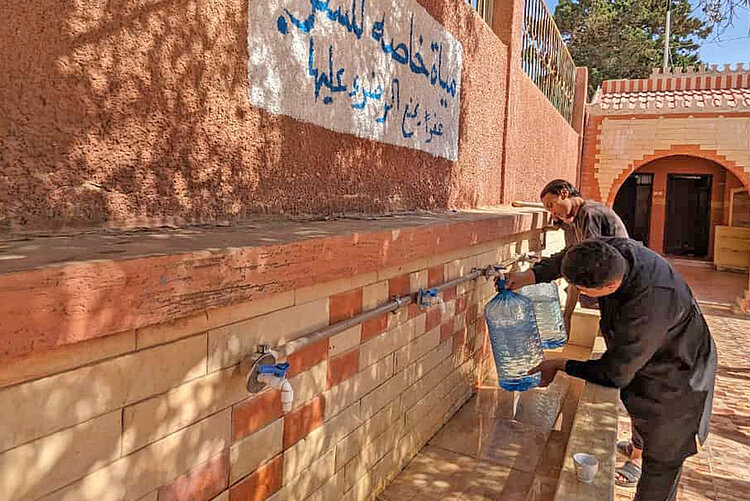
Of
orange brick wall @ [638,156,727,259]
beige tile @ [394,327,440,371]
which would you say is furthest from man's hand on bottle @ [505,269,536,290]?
orange brick wall @ [638,156,727,259]

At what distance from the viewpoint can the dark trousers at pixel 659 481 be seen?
2.93 meters

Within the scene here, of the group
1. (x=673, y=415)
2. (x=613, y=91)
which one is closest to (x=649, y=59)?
(x=613, y=91)

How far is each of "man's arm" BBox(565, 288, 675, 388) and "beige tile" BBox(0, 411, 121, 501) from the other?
224cm

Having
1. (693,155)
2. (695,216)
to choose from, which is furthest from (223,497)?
(695,216)

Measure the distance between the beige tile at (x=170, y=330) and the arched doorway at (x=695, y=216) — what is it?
12.6 metres

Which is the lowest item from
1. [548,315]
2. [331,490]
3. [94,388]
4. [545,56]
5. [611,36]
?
[331,490]

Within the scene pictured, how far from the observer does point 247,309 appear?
185cm

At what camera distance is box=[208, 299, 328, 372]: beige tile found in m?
1.73

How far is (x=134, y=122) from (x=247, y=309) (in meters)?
0.75

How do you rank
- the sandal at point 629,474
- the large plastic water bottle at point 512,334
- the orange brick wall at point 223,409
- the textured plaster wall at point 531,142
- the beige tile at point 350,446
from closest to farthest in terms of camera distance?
the orange brick wall at point 223,409 < the beige tile at point 350,446 < the sandal at point 629,474 < the large plastic water bottle at point 512,334 < the textured plaster wall at point 531,142

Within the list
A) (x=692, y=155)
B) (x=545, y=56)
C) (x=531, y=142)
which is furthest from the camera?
(x=692, y=155)

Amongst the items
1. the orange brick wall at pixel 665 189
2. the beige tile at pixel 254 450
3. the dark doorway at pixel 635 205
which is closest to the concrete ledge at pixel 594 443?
the beige tile at pixel 254 450

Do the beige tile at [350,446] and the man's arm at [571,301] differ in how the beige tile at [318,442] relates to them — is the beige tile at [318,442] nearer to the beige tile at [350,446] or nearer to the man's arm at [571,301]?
the beige tile at [350,446]

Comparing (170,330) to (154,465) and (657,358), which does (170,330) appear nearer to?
(154,465)
